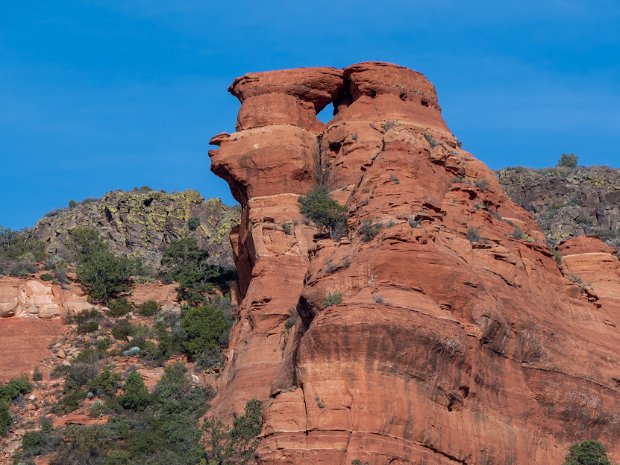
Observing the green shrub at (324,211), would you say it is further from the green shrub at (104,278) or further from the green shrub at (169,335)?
the green shrub at (104,278)

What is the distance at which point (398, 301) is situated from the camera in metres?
49.0

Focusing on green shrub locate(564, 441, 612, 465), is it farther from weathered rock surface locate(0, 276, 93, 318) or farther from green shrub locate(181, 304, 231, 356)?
weathered rock surface locate(0, 276, 93, 318)

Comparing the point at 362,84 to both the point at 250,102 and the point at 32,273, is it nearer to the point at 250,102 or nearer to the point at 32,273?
the point at 250,102

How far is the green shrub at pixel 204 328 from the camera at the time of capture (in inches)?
2766

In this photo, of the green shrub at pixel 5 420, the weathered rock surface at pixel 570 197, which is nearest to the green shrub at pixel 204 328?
the green shrub at pixel 5 420

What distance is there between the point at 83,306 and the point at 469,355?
30.2 metres

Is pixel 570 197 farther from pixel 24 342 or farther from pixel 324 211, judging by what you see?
pixel 24 342

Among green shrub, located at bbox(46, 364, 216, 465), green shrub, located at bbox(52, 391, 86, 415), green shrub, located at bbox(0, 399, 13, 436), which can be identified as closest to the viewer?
green shrub, located at bbox(46, 364, 216, 465)

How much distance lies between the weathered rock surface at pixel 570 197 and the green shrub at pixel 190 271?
79.9 ft

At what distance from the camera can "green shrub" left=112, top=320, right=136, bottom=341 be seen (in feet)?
241

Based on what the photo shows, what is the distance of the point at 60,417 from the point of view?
6581 cm

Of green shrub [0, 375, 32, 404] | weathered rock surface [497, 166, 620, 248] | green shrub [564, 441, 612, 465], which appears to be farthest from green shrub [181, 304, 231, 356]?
weathered rock surface [497, 166, 620, 248]

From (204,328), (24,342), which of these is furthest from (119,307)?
(204,328)

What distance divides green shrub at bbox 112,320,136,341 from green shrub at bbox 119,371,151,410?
245 inches
